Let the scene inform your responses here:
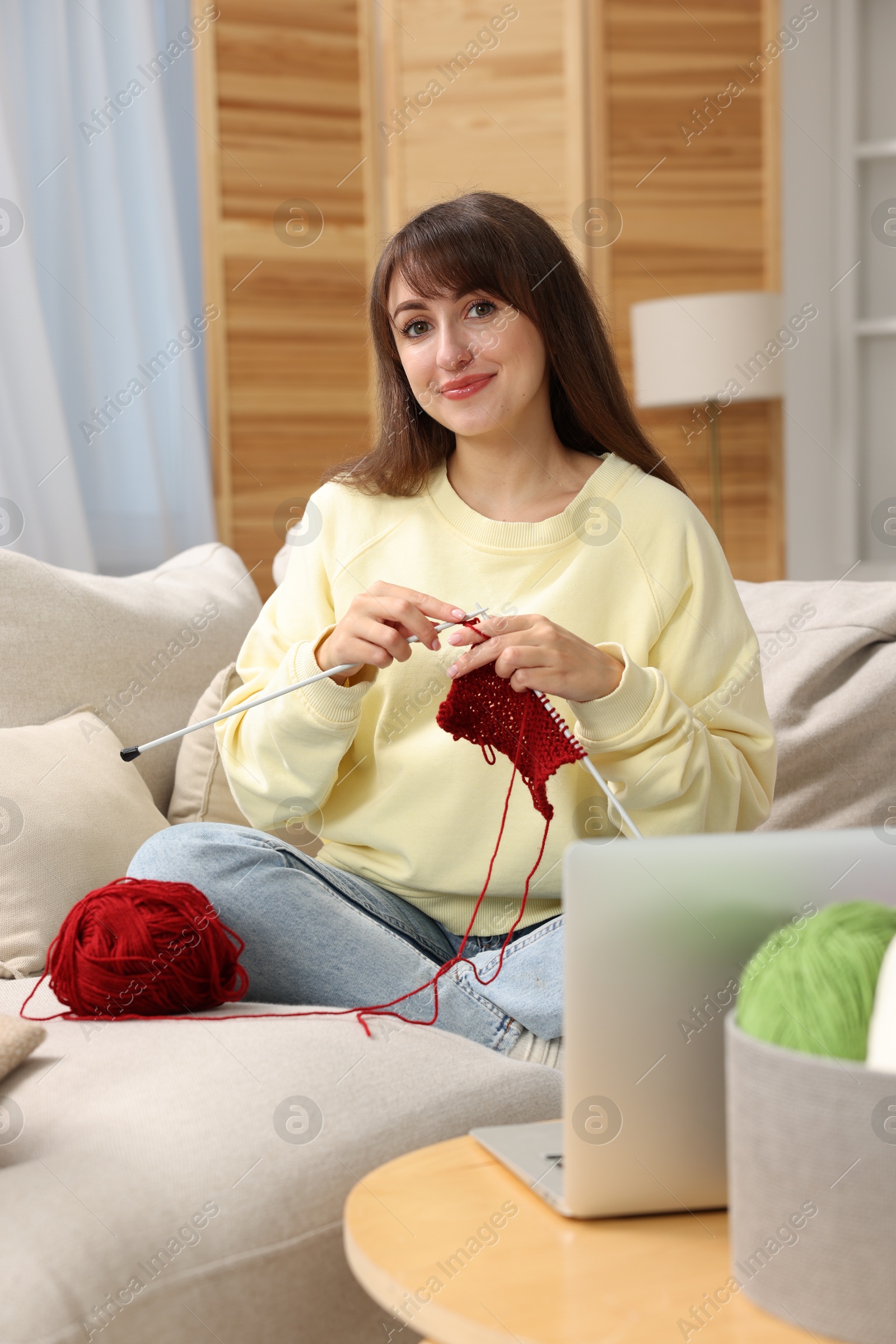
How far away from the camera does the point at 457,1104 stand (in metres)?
1.01

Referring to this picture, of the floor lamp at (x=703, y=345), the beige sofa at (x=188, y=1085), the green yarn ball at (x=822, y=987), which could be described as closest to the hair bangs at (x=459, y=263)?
the beige sofa at (x=188, y=1085)

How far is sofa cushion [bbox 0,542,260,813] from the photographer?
154cm

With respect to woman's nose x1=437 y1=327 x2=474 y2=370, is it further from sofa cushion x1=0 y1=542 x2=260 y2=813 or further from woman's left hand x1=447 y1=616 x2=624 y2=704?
sofa cushion x1=0 y1=542 x2=260 y2=813

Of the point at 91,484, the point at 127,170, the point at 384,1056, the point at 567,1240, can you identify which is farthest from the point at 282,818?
the point at 127,170

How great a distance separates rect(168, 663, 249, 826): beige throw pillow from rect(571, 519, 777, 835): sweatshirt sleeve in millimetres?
571

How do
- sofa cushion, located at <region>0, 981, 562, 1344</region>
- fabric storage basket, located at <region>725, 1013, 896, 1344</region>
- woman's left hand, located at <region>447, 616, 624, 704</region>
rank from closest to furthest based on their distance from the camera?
fabric storage basket, located at <region>725, 1013, 896, 1344</region> → sofa cushion, located at <region>0, 981, 562, 1344</region> → woman's left hand, located at <region>447, 616, 624, 704</region>

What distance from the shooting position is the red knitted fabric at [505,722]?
1.13 meters

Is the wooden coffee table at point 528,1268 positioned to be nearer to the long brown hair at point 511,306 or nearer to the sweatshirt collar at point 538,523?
the sweatshirt collar at point 538,523

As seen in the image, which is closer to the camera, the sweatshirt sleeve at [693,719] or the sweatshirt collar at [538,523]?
the sweatshirt sleeve at [693,719]

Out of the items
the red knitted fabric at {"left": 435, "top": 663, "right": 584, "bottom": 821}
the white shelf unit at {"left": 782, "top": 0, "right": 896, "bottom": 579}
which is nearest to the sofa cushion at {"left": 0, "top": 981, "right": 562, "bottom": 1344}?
the red knitted fabric at {"left": 435, "top": 663, "right": 584, "bottom": 821}

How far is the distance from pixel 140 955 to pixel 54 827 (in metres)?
0.33

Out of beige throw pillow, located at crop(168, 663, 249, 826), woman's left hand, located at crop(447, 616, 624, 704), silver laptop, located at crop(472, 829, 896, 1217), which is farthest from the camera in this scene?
beige throw pillow, located at crop(168, 663, 249, 826)

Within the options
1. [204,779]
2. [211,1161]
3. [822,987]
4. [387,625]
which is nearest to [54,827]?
[204,779]

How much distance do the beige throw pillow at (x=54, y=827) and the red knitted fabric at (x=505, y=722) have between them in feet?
1.46
